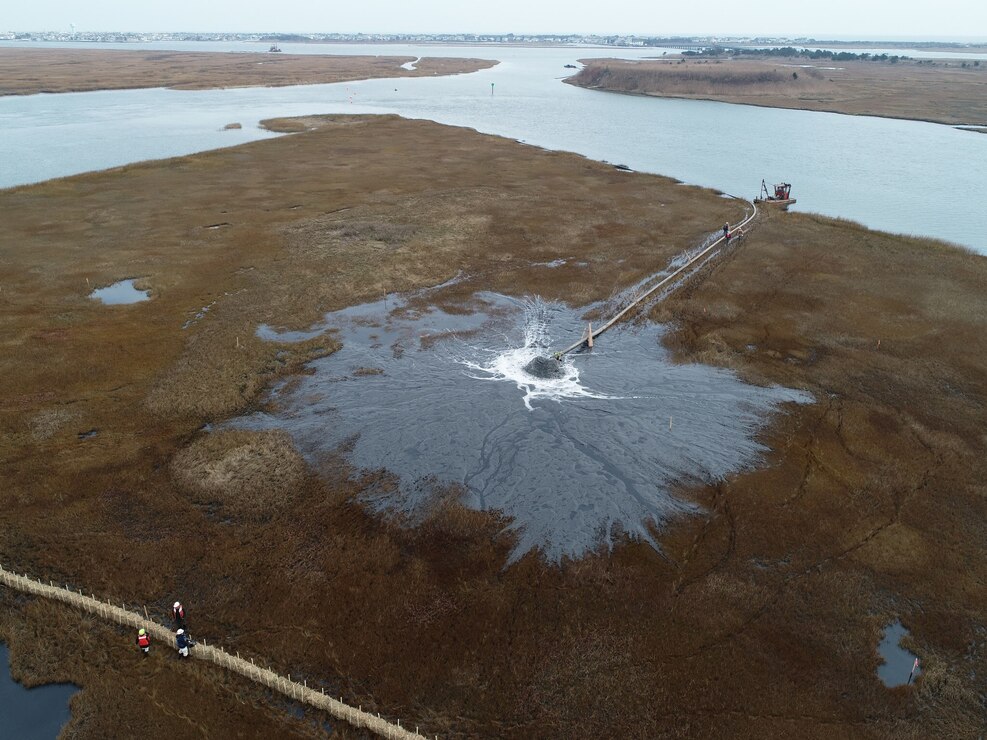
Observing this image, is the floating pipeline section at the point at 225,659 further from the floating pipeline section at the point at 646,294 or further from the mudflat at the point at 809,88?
the mudflat at the point at 809,88

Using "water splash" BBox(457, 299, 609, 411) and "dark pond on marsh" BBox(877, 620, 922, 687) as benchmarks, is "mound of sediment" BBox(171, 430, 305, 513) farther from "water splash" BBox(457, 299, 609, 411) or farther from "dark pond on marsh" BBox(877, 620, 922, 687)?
"dark pond on marsh" BBox(877, 620, 922, 687)

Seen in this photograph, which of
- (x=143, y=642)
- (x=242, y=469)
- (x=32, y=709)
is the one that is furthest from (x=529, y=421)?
(x=32, y=709)

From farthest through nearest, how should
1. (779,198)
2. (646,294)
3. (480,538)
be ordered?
(779,198) < (646,294) < (480,538)

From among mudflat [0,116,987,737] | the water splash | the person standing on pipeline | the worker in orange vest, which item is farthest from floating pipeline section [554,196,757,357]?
the worker in orange vest

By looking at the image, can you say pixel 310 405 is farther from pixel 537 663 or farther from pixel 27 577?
pixel 537 663

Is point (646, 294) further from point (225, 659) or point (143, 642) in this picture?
point (143, 642)

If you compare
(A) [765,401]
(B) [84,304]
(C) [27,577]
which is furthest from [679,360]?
(B) [84,304]

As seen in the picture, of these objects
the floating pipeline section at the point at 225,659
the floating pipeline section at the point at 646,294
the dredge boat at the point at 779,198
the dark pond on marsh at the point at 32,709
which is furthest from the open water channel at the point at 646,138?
the dark pond on marsh at the point at 32,709
